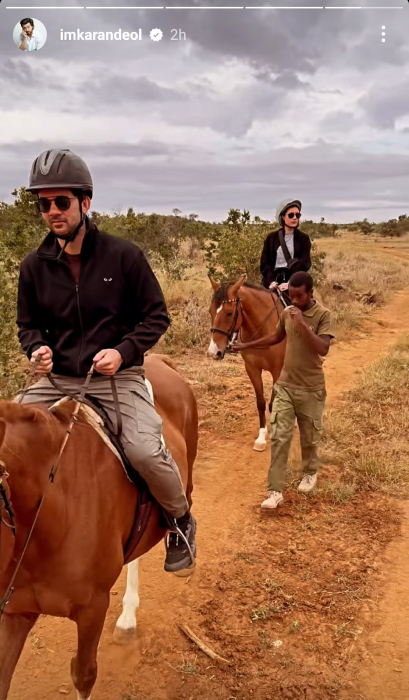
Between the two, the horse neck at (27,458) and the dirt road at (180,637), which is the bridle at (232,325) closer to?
the dirt road at (180,637)

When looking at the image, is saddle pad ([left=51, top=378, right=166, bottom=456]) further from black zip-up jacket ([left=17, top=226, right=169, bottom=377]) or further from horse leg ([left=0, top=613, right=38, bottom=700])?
horse leg ([left=0, top=613, right=38, bottom=700])

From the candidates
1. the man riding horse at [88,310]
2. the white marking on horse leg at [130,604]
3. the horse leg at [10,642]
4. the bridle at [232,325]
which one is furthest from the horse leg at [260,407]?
the horse leg at [10,642]

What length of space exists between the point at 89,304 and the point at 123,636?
8.00 feet

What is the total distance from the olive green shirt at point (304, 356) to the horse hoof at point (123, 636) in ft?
9.11

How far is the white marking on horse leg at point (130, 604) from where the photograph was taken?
3689 mm

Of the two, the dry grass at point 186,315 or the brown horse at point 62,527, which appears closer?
the brown horse at point 62,527

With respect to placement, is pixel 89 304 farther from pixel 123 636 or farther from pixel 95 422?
pixel 123 636

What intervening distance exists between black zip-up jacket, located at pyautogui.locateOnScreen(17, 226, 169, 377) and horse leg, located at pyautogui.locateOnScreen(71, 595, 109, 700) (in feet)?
3.96

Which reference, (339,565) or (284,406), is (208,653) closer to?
(339,565)

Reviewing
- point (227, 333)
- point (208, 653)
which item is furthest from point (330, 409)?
point (208, 653)

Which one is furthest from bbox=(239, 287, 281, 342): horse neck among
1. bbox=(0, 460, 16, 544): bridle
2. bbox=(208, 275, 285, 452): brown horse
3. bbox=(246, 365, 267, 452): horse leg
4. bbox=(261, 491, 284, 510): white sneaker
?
bbox=(0, 460, 16, 544): bridle

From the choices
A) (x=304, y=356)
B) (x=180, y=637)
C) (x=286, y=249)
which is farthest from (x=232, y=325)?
(x=180, y=637)

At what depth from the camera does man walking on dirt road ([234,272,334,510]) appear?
523 cm

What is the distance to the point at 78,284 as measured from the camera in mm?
2711
